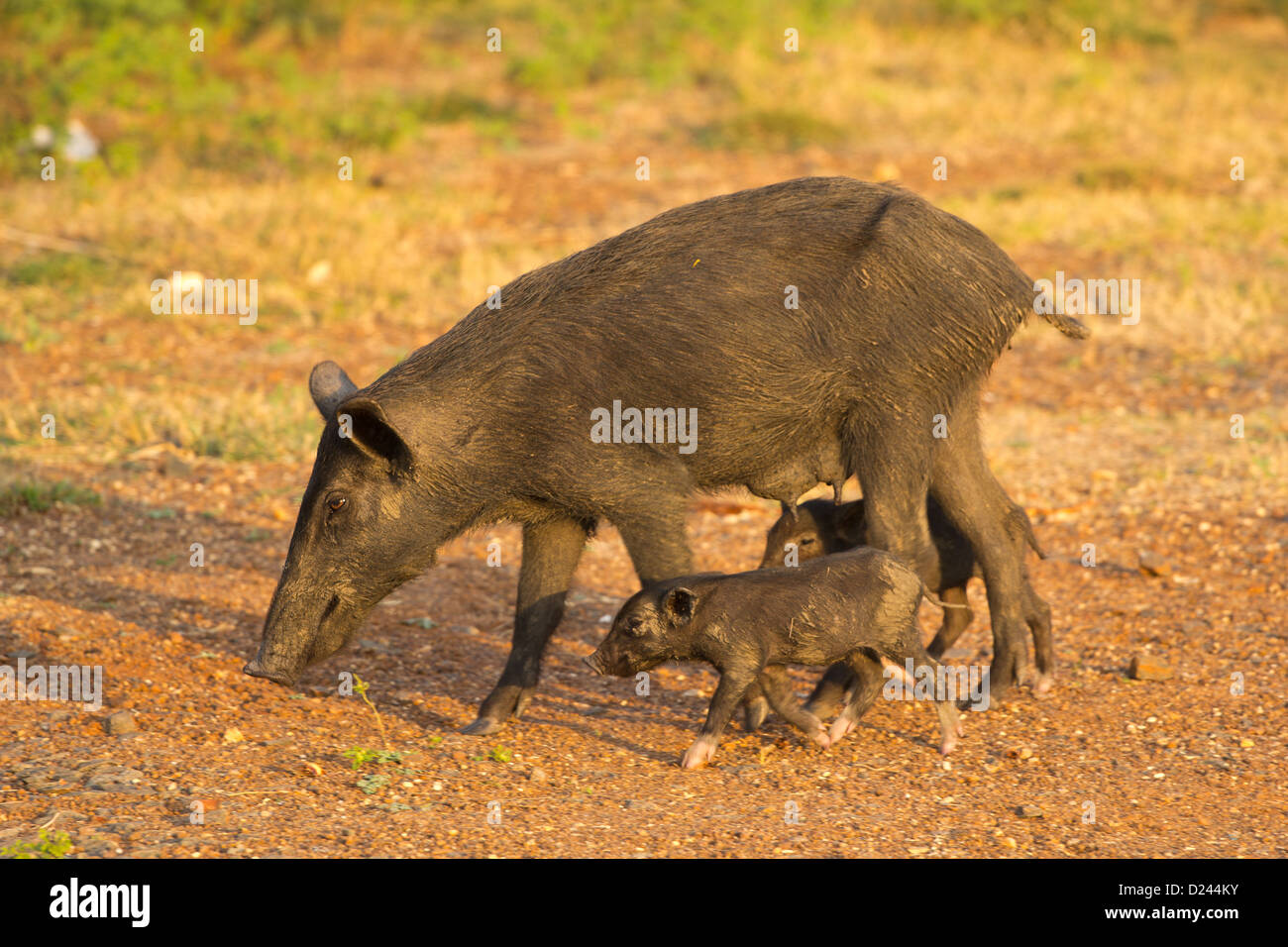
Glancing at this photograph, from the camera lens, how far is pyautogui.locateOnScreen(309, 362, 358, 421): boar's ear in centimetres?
574

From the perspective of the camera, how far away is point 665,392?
5.58m

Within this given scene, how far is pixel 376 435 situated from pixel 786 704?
1859mm

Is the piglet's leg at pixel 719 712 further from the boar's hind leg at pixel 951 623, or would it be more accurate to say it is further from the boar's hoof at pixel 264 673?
the boar's hoof at pixel 264 673

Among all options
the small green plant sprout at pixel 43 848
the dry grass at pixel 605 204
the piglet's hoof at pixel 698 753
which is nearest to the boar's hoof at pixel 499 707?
the piglet's hoof at pixel 698 753

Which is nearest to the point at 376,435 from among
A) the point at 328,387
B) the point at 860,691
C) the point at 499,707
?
the point at 328,387

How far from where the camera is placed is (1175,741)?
575 cm

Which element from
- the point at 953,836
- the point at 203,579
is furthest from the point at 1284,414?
the point at 203,579

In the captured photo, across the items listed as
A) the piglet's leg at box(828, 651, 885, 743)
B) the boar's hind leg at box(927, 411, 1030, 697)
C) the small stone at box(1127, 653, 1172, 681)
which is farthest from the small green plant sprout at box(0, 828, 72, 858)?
the small stone at box(1127, 653, 1172, 681)

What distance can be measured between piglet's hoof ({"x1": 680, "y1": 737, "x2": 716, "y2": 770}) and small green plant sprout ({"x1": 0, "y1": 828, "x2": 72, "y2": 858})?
212 centimetres

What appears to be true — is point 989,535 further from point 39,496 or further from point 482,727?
point 39,496

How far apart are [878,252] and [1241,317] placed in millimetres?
6971

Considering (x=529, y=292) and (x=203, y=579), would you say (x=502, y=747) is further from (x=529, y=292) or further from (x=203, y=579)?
(x=203, y=579)

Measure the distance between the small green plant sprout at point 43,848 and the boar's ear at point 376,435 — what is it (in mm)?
1688

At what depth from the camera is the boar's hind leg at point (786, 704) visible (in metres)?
5.72
